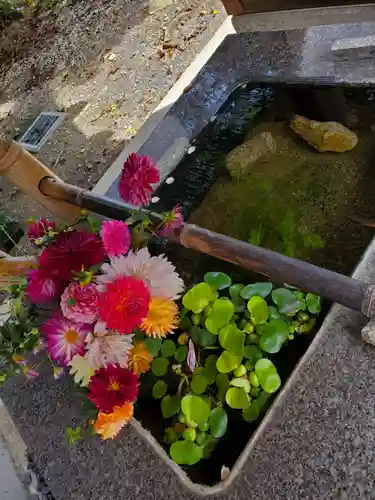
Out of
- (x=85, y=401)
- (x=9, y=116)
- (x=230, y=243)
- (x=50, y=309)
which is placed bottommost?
(x=9, y=116)

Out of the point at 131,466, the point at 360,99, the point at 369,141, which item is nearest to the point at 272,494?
the point at 131,466

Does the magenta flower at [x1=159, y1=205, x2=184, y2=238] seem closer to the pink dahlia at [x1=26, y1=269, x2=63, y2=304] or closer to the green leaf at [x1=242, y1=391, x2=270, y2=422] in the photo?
the pink dahlia at [x1=26, y1=269, x2=63, y2=304]

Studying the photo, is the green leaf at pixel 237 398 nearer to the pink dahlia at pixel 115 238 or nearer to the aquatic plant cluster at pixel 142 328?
the aquatic plant cluster at pixel 142 328

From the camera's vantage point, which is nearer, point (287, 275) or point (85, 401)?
point (287, 275)

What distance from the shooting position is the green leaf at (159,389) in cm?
159

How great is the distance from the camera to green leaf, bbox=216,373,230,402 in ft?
4.92

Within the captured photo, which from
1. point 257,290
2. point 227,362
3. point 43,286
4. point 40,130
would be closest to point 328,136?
point 257,290

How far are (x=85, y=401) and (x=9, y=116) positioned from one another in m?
2.97

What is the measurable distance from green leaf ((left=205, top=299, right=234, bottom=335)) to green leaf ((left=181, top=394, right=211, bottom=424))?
0.68ft

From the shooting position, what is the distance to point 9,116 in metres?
3.99

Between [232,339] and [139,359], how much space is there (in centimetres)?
28

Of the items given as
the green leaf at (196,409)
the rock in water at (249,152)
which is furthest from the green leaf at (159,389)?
the rock in water at (249,152)

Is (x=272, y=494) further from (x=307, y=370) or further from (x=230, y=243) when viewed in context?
(x=230, y=243)

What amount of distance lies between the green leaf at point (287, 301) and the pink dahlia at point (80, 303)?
0.53 meters
